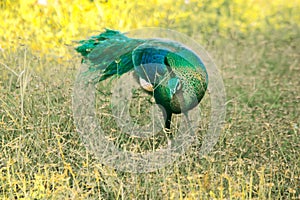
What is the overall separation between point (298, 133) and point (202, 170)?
0.79m

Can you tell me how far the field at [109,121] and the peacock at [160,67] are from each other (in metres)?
0.26

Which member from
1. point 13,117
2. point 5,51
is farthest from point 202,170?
point 5,51

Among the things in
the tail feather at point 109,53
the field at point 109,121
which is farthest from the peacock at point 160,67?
the field at point 109,121

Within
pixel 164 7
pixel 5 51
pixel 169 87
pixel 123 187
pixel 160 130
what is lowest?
pixel 123 187

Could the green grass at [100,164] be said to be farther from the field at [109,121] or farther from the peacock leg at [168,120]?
the peacock leg at [168,120]

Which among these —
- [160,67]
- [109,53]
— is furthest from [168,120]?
[109,53]

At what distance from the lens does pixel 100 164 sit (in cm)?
308

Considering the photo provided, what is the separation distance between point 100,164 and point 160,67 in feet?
2.25

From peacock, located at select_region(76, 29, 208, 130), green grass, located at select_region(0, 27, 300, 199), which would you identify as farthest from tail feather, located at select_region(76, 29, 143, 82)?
green grass, located at select_region(0, 27, 300, 199)

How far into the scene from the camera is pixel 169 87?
10.7 feet

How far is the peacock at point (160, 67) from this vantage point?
3.30 meters

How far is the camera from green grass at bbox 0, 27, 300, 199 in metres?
2.93

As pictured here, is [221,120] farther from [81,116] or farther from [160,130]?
[81,116]

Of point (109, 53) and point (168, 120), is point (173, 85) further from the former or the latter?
point (109, 53)
